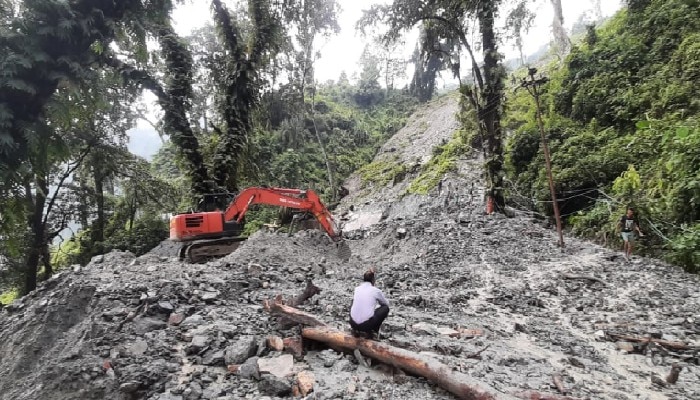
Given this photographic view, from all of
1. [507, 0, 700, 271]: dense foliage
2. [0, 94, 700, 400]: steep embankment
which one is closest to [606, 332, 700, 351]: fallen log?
[0, 94, 700, 400]: steep embankment

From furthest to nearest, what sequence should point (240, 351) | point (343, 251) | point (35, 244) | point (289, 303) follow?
point (35, 244)
point (343, 251)
point (289, 303)
point (240, 351)

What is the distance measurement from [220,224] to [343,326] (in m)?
5.90

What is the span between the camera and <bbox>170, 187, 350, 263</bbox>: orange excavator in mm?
10367

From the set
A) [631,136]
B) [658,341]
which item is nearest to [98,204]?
[658,341]

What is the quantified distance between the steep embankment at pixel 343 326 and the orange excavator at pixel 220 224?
2.35 ft

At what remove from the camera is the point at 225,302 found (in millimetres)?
6766

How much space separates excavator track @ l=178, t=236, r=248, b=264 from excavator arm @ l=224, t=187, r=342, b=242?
643 millimetres

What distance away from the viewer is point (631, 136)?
1362 cm

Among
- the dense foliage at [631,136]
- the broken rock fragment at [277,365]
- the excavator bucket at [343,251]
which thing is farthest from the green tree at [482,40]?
the broken rock fragment at [277,365]

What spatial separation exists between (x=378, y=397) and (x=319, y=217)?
26.6ft

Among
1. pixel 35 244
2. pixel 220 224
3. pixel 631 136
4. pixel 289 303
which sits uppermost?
pixel 631 136

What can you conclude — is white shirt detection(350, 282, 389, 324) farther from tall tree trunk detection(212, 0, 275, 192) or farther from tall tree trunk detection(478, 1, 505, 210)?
tall tree trunk detection(212, 0, 275, 192)

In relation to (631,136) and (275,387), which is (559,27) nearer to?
(631,136)

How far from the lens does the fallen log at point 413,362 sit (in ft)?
12.8
